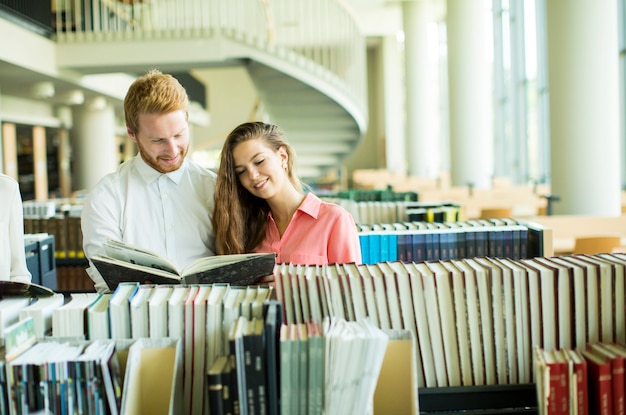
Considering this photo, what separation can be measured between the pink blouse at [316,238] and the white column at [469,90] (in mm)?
8099

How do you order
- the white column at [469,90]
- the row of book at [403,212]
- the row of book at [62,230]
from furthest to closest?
the white column at [469,90], the row of book at [62,230], the row of book at [403,212]

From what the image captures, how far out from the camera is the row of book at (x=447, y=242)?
265 cm

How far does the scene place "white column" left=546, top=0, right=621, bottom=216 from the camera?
4844 mm

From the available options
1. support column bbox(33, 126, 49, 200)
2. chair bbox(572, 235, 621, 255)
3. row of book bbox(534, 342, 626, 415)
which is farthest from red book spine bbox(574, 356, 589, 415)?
support column bbox(33, 126, 49, 200)

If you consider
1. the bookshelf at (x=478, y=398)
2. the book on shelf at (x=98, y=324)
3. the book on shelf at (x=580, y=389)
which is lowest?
the bookshelf at (x=478, y=398)

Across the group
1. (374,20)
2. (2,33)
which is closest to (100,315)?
(2,33)

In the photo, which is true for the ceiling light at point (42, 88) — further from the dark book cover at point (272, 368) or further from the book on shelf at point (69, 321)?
the dark book cover at point (272, 368)

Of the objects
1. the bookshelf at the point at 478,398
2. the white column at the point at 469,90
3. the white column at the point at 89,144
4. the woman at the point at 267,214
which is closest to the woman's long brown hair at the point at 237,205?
the woman at the point at 267,214

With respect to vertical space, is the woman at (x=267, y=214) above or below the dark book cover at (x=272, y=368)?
above

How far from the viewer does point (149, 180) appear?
209cm

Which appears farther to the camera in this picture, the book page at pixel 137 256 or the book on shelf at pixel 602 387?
the book page at pixel 137 256

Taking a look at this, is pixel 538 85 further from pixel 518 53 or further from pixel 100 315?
pixel 100 315

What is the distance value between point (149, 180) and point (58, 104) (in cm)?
1080

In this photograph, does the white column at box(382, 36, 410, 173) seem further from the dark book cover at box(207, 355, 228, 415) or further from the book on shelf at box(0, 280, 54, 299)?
the dark book cover at box(207, 355, 228, 415)
